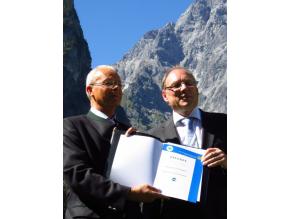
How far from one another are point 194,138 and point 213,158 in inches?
17.1

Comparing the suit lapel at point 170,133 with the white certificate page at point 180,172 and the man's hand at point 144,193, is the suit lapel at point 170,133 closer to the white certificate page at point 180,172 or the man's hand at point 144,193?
the white certificate page at point 180,172

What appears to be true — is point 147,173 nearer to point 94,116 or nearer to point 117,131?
point 117,131

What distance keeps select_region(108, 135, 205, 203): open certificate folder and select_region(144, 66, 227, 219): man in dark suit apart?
0.27 ft

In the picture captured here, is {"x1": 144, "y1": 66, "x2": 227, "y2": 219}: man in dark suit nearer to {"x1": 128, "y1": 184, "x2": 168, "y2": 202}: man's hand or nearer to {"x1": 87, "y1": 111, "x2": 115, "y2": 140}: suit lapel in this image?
{"x1": 128, "y1": 184, "x2": 168, "y2": 202}: man's hand

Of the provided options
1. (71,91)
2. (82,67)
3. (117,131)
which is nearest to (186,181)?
(117,131)

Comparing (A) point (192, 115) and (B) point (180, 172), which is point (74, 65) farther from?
(B) point (180, 172)

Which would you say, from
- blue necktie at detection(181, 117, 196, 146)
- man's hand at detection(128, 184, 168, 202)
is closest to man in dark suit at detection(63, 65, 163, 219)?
man's hand at detection(128, 184, 168, 202)

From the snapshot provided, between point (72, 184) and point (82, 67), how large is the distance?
80.0m

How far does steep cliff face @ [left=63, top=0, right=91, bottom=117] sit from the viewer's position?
75.1 metres

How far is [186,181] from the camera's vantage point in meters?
2.72

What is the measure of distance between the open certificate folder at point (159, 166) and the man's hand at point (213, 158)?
1.5 inches

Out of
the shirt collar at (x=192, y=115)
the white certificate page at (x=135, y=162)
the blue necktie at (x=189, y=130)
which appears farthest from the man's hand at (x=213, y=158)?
the shirt collar at (x=192, y=115)

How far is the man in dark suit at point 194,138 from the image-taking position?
9.51 ft

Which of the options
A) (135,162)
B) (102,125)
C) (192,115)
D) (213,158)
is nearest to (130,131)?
(135,162)
